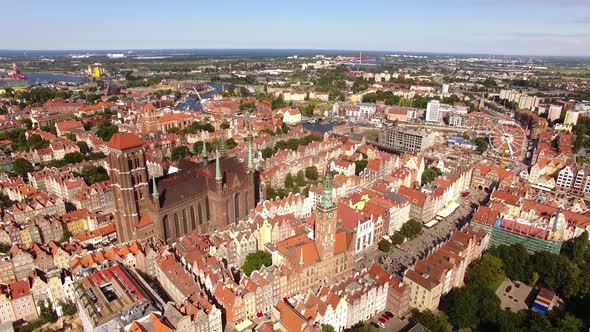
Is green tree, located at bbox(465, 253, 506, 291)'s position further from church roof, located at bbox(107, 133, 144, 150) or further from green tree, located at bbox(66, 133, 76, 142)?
green tree, located at bbox(66, 133, 76, 142)

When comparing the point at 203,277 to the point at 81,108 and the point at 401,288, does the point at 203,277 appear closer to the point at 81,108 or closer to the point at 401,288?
the point at 401,288

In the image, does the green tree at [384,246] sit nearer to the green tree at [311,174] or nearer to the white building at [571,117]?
the green tree at [311,174]

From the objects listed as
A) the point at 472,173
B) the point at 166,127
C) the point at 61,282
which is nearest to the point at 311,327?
the point at 61,282

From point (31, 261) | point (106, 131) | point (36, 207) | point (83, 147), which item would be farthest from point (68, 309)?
point (106, 131)

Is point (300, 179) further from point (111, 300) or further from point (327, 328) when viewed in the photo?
point (111, 300)

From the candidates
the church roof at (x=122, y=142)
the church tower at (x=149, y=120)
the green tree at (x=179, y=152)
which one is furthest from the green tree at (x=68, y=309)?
the church tower at (x=149, y=120)
